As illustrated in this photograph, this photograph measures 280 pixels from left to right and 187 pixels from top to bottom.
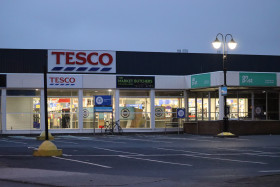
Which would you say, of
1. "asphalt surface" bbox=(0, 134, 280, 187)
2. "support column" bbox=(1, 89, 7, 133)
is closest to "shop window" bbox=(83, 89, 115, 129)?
"support column" bbox=(1, 89, 7, 133)

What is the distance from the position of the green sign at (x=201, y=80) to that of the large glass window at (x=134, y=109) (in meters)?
3.94

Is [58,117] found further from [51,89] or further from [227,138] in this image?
[227,138]

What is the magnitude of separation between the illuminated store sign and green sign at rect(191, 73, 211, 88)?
3.20 metres

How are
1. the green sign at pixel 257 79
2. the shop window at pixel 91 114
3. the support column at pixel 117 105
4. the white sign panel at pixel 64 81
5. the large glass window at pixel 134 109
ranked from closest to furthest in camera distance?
the green sign at pixel 257 79
the white sign panel at pixel 64 81
the shop window at pixel 91 114
the support column at pixel 117 105
the large glass window at pixel 134 109

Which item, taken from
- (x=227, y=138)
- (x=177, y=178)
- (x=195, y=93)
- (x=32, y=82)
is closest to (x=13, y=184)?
(x=177, y=178)

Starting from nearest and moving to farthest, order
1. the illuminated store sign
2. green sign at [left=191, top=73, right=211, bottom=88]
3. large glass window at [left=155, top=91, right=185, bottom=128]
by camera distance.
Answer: green sign at [left=191, top=73, right=211, bottom=88]
the illuminated store sign
large glass window at [left=155, top=91, right=185, bottom=128]

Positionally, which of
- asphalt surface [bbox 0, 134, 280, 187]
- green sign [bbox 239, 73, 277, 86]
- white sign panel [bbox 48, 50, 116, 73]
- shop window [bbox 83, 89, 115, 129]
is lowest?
asphalt surface [bbox 0, 134, 280, 187]

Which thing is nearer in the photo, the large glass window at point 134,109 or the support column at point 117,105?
the support column at point 117,105

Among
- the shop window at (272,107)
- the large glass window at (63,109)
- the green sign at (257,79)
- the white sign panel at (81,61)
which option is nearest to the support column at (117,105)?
the white sign panel at (81,61)

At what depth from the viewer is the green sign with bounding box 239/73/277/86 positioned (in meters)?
36.2

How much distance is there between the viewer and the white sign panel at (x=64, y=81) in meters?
38.9

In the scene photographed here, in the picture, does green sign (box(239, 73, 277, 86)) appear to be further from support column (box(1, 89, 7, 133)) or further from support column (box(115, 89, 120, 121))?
support column (box(1, 89, 7, 133))

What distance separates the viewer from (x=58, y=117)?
1561 inches

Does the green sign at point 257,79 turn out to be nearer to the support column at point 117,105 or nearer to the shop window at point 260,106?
the shop window at point 260,106
